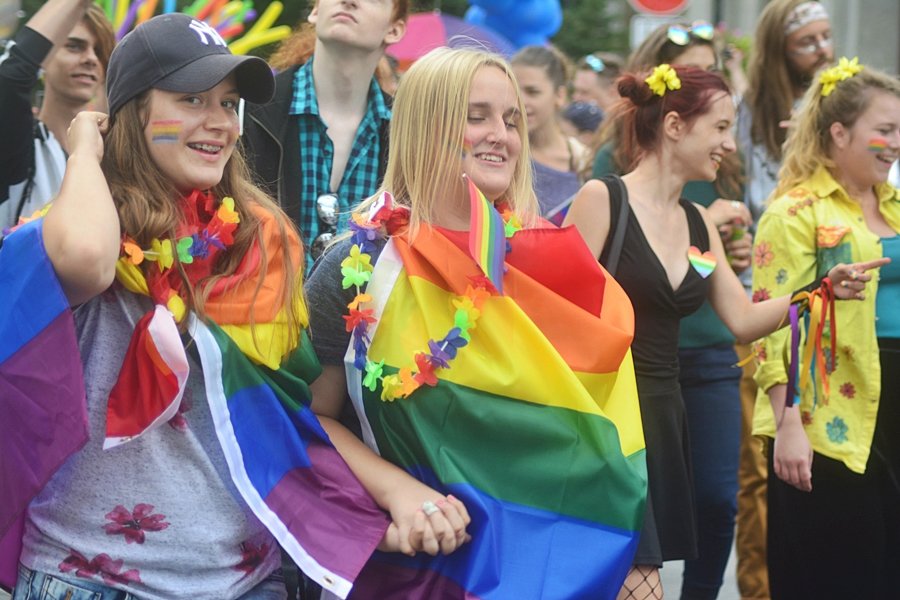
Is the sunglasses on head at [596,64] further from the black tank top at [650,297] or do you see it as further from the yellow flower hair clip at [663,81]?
the black tank top at [650,297]

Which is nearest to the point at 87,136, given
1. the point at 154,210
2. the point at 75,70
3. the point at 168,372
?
the point at 154,210

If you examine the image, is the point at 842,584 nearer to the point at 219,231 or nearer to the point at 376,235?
the point at 376,235

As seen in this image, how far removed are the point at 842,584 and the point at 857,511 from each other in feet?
0.85

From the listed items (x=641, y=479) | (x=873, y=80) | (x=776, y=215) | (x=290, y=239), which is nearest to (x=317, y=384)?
(x=290, y=239)

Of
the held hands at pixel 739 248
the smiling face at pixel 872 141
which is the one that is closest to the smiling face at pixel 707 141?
the smiling face at pixel 872 141

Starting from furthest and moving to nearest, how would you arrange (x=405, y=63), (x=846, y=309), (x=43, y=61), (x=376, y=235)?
1. (x=405, y=63)
2. (x=846, y=309)
3. (x=43, y=61)
4. (x=376, y=235)

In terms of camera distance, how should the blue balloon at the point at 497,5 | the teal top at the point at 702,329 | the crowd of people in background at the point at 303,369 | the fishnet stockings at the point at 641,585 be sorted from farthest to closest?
the blue balloon at the point at 497,5 → the teal top at the point at 702,329 → the fishnet stockings at the point at 641,585 → the crowd of people in background at the point at 303,369

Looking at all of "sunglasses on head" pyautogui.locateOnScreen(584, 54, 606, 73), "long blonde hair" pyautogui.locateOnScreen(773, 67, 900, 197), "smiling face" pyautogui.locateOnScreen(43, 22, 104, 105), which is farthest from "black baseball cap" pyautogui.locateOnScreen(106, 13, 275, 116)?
"sunglasses on head" pyautogui.locateOnScreen(584, 54, 606, 73)

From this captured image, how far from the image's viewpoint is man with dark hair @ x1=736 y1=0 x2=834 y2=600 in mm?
6207

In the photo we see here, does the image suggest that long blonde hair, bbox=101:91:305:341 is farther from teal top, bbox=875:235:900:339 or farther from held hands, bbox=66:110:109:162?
teal top, bbox=875:235:900:339

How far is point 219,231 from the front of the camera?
118 inches

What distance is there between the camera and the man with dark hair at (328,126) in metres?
4.34

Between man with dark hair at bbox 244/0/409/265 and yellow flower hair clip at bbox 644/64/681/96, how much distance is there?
0.93m

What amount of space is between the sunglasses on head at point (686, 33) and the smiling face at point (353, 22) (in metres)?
1.79
